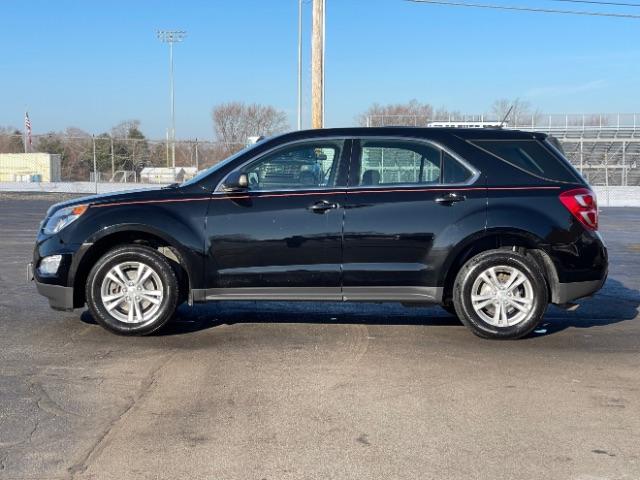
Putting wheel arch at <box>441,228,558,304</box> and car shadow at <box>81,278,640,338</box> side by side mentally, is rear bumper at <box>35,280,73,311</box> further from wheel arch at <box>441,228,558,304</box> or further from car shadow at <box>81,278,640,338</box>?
wheel arch at <box>441,228,558,304</box>

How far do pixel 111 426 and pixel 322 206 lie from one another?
8.83ft

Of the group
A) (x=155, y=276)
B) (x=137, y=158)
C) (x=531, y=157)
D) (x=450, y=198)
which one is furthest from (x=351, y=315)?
(x=137, y=158)

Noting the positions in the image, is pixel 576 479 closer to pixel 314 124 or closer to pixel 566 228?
pixel 566 228

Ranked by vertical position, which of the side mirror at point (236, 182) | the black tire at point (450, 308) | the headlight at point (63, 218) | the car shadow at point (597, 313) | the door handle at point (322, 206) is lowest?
the car shadow at point (597, 313)

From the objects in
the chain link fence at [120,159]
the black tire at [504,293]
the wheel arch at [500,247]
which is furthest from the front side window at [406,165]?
the chain link fence at [120,159]

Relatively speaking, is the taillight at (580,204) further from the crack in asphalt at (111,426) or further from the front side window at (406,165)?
the crack in asphalt at (111,426)

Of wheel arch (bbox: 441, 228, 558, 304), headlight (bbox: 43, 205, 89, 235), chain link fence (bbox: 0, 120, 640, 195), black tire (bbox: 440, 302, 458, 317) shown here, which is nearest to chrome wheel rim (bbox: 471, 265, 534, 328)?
wheel arch (bbox: 441, 228, 558, 304)

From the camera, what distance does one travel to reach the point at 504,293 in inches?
245

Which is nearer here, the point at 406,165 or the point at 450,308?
the point at 406,165

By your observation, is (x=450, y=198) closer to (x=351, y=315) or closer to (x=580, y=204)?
(x=580, y=204)

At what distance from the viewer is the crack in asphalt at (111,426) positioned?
12.0 feet

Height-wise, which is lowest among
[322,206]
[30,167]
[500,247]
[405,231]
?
[500,247]

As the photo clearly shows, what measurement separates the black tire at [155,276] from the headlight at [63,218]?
44 centimetres

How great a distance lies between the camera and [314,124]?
19.6m
